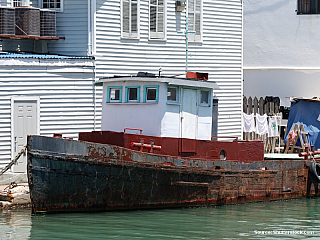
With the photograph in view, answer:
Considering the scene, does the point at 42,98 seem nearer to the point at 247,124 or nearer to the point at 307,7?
the point at 247,124

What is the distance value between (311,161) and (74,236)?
9086 mm

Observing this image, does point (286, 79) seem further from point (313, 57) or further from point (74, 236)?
point (74, 236)

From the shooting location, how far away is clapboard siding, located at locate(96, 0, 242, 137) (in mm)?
18344

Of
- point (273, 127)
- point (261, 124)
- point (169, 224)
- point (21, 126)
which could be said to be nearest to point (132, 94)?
point (169, 224)

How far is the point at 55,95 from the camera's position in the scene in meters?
16.8

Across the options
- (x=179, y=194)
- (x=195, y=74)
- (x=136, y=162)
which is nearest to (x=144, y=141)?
(x=136, y=162)

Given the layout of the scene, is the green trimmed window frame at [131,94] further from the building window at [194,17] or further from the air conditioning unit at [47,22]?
the building window at [194,17]

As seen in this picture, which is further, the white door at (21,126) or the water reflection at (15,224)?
the white door at (21,126)

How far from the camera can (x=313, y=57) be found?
2484cm

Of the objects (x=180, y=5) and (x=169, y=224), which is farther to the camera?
(x=180, y=5)

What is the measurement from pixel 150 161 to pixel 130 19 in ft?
23.4

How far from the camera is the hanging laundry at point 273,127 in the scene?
2244cm

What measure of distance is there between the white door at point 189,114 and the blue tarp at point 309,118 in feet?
27.4

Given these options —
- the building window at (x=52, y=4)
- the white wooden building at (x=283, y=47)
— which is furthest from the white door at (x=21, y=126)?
the white wooden building at (x=283, y=47)
